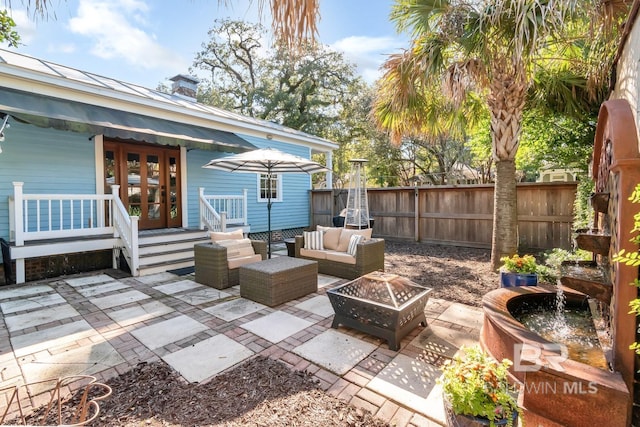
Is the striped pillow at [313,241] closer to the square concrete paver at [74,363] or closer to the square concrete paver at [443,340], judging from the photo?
the square concrete paver at [443,340]

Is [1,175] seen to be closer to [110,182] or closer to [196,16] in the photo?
[110,182]

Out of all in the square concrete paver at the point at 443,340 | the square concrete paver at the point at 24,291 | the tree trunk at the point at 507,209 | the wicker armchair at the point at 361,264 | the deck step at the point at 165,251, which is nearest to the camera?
the square concrete paver at the point at 443,340

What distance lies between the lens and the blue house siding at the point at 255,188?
8.48 meters

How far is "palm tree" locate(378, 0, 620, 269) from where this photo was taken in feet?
12.1

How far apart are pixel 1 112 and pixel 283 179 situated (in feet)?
23.3

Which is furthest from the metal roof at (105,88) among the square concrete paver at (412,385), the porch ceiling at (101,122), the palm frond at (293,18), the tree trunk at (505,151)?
the square concrete paver at (412,385)

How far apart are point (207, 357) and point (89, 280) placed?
13.1 ft

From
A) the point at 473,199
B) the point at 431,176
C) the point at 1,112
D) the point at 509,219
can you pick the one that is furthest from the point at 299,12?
the point at 431,176

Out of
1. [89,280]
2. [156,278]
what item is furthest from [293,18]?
[89,280]

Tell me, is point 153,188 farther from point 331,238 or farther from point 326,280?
point 326,280

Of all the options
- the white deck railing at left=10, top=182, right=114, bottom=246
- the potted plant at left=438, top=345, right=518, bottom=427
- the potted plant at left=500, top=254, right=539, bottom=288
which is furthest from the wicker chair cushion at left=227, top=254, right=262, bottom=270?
the potted plant at left=438, top=345, right=518, bottom=427

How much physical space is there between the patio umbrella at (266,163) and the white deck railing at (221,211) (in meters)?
1.49

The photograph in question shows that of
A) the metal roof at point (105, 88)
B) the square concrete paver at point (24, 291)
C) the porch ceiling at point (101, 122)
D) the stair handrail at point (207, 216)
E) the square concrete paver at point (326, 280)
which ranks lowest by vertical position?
the square concrete paver at point (326, 280)

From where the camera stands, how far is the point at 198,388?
236 cm
